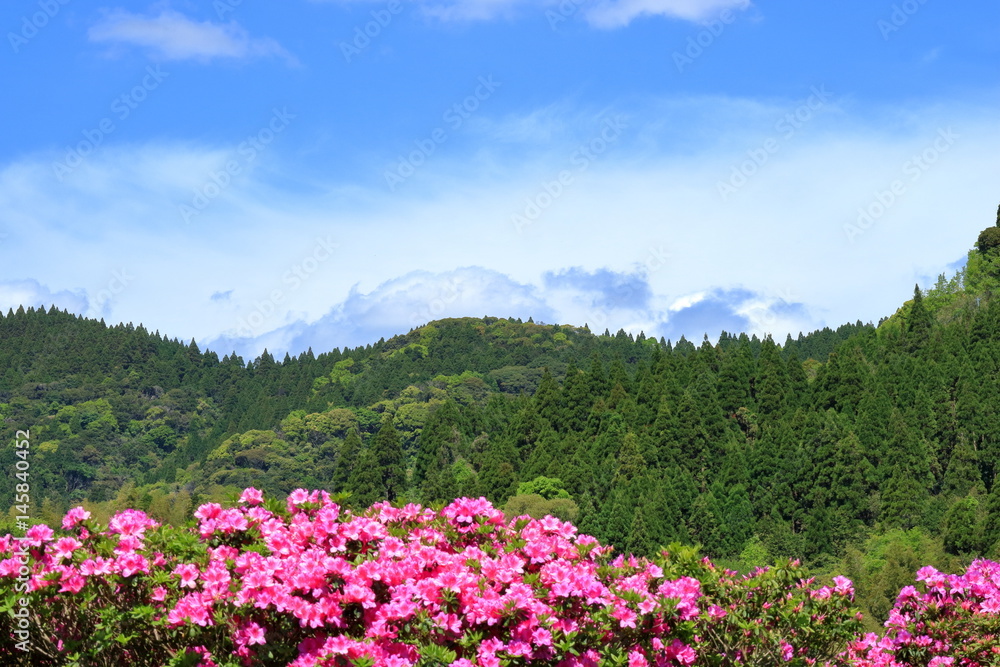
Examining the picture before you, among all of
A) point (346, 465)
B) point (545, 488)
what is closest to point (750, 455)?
point (545, 488)

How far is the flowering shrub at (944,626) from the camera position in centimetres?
909

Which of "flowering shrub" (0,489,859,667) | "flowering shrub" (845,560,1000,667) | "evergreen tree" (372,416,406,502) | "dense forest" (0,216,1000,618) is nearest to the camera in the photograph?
"flowering shrub" (0,489,859,667)

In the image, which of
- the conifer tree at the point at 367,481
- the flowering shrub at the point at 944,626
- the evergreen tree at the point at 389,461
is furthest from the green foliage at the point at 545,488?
the flowering shrub at the point at 944,626

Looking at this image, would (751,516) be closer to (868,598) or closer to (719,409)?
(719,409)

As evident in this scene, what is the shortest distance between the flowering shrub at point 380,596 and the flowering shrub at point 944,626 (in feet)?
3.39

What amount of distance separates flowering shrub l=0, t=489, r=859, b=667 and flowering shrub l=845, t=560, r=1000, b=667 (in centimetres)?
103

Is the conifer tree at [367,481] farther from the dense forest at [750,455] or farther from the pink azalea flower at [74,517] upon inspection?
the pink azalea flower at [74,517]

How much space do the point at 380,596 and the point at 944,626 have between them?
184 inches

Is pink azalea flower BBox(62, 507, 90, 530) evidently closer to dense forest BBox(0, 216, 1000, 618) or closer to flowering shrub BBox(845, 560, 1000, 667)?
flowering shrub BBox(845, 560, 1000, 667)

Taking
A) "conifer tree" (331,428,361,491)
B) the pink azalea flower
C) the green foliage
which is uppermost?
"conifer tree" (331,428,361,491)

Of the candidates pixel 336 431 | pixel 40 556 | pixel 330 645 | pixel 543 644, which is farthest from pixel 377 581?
pixel 336 431

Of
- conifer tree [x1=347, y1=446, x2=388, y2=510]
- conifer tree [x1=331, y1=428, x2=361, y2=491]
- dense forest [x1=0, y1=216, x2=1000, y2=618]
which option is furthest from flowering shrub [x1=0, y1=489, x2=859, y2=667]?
conifer tree [x1=331, y1=428, x2=361, y2=491]

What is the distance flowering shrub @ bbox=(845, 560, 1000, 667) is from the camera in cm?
909

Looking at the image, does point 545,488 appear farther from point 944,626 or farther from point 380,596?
point 380,596
